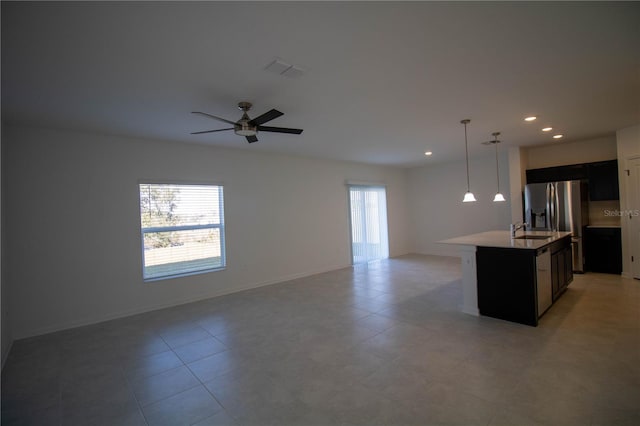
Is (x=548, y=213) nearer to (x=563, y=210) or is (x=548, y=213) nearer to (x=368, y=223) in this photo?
(x=563, y=210)

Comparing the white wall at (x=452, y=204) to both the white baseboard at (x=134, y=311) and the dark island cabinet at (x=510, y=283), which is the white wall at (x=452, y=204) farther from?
the white baseboard at (x=134, y=311)

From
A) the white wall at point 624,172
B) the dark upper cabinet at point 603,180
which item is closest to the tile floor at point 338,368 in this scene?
the white wall at point 624,172

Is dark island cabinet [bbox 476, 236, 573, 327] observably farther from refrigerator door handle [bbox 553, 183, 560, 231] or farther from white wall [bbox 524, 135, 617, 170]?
white wall [bbox 524, 135, 617, 170]

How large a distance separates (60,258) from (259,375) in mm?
3230

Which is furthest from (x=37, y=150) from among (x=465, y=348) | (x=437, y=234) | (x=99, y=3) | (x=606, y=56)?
(x=437, y=234)

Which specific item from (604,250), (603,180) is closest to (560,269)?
(604,250)

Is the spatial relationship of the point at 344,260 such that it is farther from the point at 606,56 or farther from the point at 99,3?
the point at 99,3

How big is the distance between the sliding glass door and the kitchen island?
3.58 metres

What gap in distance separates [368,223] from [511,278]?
14.9 feet

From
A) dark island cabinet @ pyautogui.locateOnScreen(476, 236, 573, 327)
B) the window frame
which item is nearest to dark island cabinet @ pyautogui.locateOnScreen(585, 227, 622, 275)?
dark island cabinet @ pyautogui.locateOnScreen(476, 236, 573, 327)

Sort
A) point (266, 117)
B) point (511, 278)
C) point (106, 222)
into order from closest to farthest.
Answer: point (266, 117)
point (511, 278)
point (106, 222)

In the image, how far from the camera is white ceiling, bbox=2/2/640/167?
72.5 inches

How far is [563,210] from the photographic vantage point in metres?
5.58

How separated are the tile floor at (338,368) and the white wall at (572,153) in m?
2.82
